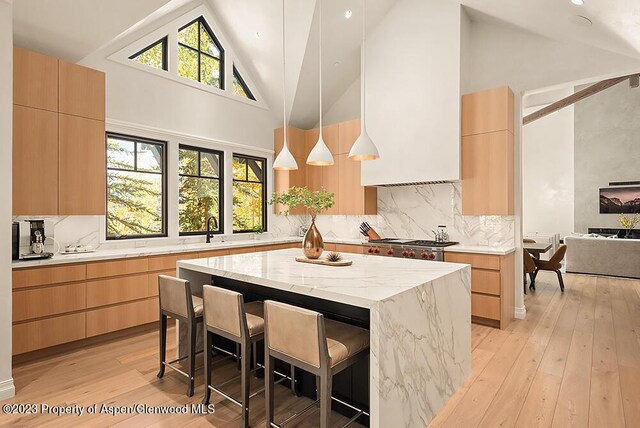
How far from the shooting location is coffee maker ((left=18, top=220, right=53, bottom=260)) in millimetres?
3201

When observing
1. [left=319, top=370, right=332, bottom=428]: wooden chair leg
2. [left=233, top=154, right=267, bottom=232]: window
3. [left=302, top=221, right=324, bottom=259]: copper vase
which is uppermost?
[left=233, top=154, right=267, bottom=232]: window

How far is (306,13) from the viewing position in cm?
466

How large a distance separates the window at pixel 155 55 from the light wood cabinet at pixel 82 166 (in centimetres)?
120

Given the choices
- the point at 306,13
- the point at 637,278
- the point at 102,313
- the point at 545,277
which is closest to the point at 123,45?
the point at 306,13

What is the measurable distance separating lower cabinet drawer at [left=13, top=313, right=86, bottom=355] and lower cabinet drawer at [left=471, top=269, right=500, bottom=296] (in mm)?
4228

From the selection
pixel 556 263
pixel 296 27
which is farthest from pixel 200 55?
pixel 556 263

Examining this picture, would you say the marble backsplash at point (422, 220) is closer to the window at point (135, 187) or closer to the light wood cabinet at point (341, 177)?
the light wood cabinet at point (341, 177)

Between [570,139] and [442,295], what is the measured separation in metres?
9.18

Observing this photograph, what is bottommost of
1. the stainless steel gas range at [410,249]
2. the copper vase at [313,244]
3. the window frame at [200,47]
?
the stainless steel gas range at [410,249]

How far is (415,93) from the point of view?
4.80 metres

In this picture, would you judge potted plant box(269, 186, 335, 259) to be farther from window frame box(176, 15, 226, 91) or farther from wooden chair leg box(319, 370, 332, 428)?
window frame box(176, 15, 226, 91)

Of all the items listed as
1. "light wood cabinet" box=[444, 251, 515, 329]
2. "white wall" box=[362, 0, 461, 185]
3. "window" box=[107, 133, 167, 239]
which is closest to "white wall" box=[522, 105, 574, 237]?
"white wall" box=[362, 0, 461, 185]

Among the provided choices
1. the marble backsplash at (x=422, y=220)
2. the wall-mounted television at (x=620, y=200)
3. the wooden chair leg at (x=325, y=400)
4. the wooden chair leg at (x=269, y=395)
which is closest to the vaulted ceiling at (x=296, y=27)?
the marble backsplash at (x=422, y=220)

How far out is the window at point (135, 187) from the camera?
4.21 meters
